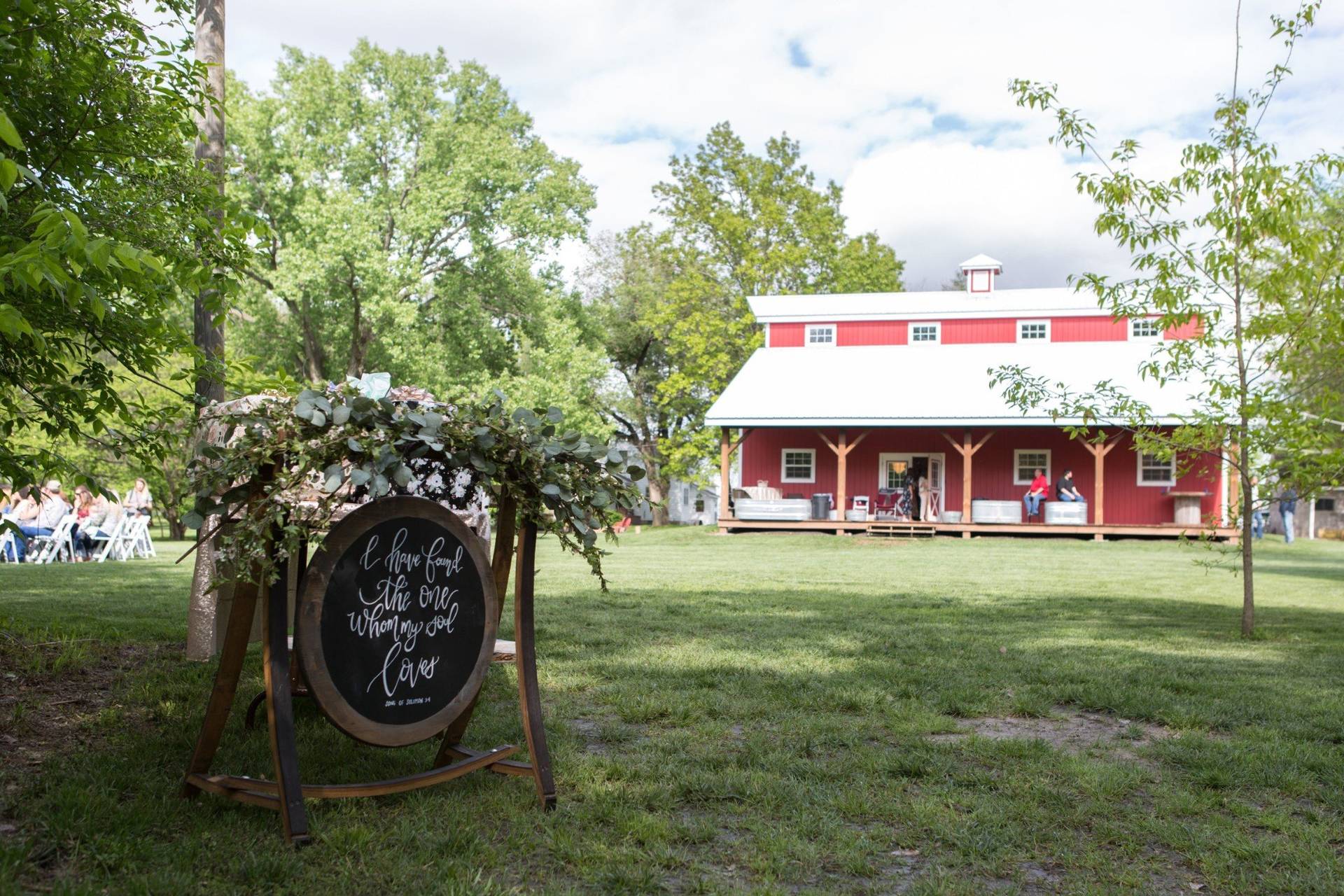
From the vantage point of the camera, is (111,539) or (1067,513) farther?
(1067,513)

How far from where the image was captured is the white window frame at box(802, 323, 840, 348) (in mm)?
30781

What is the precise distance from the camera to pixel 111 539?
16344 mm

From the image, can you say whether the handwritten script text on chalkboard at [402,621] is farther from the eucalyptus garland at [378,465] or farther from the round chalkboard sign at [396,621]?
the eucalyptus garland at [378,465]

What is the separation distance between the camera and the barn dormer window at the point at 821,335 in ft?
101

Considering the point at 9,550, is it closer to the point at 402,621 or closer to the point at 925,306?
the point at 402,621

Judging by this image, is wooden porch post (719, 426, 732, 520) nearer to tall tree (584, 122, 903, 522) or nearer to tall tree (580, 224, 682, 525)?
tall tree (584, 122, 903, 522)

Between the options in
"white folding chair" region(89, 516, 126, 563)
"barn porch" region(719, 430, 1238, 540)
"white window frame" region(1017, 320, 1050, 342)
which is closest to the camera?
"white folding chair" region(89, 516, 126, 563)

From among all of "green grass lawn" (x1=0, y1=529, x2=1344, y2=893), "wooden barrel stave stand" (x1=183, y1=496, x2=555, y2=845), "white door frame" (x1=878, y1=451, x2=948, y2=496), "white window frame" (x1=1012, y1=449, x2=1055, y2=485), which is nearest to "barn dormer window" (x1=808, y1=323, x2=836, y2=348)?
"white door frame" (x1=878, y1=451, x2=948, y2=496)

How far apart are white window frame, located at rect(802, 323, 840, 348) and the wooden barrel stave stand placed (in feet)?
89.6

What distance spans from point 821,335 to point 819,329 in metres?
0.17

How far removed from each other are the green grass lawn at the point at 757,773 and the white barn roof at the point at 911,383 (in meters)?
17.0

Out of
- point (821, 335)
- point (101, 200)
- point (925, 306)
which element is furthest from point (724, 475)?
point (101, 200)

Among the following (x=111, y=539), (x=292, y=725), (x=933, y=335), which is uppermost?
(x=933, y=335)

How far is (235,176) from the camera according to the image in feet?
90.9
